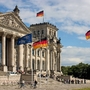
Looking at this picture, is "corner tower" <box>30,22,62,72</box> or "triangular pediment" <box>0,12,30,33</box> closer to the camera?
"triangular pediment" <box>0,12,30,33</box>

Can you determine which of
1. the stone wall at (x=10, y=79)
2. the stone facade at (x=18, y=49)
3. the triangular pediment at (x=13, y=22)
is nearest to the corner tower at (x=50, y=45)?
the stone facade at (x=18, y=49)

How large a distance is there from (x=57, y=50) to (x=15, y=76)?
4857cm

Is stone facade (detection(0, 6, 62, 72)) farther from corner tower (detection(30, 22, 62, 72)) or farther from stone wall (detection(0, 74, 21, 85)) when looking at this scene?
stone wall (detection(0, 74, 21, 85))

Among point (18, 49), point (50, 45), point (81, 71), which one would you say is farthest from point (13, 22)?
point (81, 71)

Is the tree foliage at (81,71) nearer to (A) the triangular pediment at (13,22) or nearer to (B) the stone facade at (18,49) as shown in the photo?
(B) the stone facade at (18,49)

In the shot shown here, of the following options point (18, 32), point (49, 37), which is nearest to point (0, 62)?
point (18, 32)

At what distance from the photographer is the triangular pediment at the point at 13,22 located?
263 ft

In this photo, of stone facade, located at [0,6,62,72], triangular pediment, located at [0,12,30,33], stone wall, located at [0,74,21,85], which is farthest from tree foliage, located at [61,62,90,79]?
stone wall, located at [0,74,21,85]

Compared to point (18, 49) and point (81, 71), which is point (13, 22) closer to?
point (18, 49)

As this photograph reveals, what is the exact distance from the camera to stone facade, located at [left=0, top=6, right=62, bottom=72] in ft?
263

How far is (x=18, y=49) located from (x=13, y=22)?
8.58m

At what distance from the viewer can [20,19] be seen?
86.7 metres

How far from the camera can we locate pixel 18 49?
8812 centimetres

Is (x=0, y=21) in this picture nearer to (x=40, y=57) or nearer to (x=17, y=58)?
(x=17, y=58)
